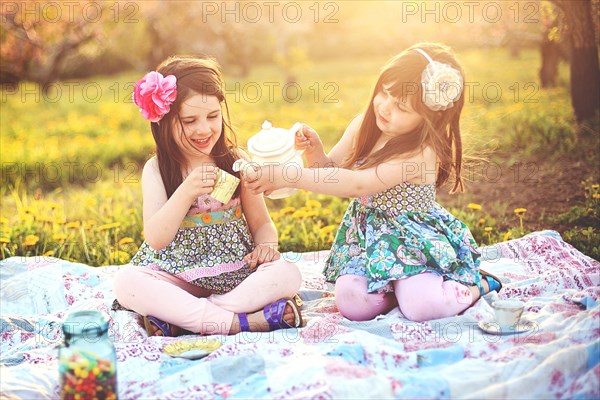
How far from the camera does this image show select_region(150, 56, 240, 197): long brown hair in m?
2.32

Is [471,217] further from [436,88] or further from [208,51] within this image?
[208,51]

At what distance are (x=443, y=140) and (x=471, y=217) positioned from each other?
1.05 metres

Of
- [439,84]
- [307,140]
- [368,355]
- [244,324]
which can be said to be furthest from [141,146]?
[368,355]

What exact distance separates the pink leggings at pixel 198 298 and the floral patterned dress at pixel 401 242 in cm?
25

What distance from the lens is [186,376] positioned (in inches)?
73.5

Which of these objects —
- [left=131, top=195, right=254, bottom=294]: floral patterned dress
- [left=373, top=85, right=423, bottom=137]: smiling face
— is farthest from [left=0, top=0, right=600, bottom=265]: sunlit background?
[left=131, top=195, right=254, bottom=294]: floral patterned dress

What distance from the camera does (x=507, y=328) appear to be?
207 cm

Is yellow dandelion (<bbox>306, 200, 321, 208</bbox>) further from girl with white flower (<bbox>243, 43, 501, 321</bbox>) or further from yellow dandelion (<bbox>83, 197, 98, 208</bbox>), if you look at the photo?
yellow dandelion (<bbox>83, 197, 98, 208</bbox>)

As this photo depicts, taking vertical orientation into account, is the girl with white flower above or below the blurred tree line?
below

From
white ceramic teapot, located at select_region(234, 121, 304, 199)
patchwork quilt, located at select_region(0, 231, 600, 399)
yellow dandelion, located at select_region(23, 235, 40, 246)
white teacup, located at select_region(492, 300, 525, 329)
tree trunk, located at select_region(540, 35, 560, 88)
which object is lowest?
patchwork quilt, located at select_region(0, 231, 600, 399)

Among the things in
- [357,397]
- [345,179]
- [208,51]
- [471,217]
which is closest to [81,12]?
[208,51]

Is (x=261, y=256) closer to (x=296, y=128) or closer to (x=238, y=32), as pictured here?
(x=296, y=128)

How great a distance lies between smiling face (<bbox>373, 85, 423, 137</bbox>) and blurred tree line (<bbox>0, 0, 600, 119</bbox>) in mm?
2658

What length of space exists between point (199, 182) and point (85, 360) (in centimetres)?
71
